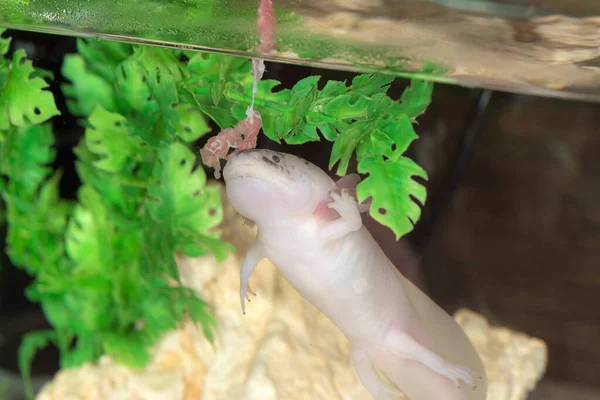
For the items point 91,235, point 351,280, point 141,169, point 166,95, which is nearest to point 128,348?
A: point 91,235

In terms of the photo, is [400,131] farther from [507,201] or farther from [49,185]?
[49,185]

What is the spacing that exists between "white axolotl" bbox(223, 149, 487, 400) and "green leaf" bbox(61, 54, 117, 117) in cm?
122

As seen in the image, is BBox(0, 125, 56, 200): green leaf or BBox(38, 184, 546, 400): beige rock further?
BBox(0, 125, 56, 200): green leaf

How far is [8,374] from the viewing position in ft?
10.1

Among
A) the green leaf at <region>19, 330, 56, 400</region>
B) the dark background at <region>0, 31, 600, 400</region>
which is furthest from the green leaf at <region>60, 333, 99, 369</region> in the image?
the dark background at <region>0, 31, 600, 400</region>

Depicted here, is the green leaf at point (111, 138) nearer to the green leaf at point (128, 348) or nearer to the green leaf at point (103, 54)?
the green leaf at point (103, 54)

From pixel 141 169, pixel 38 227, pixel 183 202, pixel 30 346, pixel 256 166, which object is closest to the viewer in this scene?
pixel 256 166

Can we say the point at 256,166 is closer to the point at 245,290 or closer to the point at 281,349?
the point at 245,290

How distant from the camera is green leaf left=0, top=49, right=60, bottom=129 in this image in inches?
74.5

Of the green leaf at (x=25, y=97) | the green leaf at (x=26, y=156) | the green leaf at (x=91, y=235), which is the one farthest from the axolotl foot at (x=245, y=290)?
the green leaf at (x=26, y=156)

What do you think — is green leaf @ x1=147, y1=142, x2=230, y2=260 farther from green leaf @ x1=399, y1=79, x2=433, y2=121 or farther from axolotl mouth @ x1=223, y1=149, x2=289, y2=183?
green leaf @ x1=399, y1=79, x2=433, y2=121

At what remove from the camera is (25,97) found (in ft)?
6.24

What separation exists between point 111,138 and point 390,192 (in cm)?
127

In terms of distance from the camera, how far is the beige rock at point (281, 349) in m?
1.46
